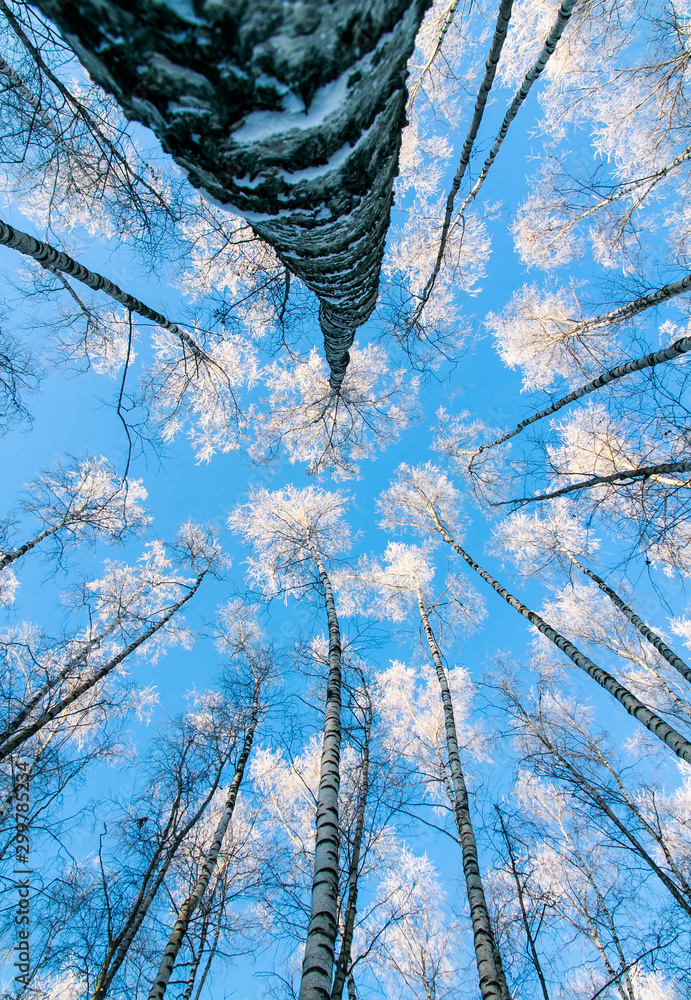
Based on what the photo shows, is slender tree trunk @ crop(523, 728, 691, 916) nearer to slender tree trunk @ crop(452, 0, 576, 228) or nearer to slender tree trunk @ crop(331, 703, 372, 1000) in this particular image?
slender tree trunk @ crop(331, 703, 372, 1000)

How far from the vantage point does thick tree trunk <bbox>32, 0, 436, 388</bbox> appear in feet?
2.53

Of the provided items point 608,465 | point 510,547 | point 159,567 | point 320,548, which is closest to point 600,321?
point 608,465

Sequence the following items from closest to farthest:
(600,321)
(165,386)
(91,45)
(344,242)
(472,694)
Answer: (91,45) < (344,242) < (165,386) < (600,321) < (472,694)

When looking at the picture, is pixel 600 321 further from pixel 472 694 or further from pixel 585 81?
pixel 472 694

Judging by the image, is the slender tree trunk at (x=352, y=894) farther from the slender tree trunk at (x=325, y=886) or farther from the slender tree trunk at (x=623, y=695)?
the slender tree trunk at (x=623, y=695)

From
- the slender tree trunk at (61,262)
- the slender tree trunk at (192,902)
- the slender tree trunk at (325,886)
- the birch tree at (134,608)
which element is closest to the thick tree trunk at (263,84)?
the slender tree trunk at (61,262)

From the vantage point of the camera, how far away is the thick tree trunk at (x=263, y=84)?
0.77 meters

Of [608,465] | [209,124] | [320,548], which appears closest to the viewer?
[209,124]

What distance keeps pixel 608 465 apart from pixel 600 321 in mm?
2700

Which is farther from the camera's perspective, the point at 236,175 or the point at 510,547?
the point at 510,547

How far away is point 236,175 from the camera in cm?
118

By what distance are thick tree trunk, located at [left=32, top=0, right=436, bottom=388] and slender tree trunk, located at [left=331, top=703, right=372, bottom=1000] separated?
5.55m

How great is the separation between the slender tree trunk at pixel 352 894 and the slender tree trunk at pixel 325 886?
1796 millimetres

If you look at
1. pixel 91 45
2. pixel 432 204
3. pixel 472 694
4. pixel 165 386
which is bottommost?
pixel 91 45
